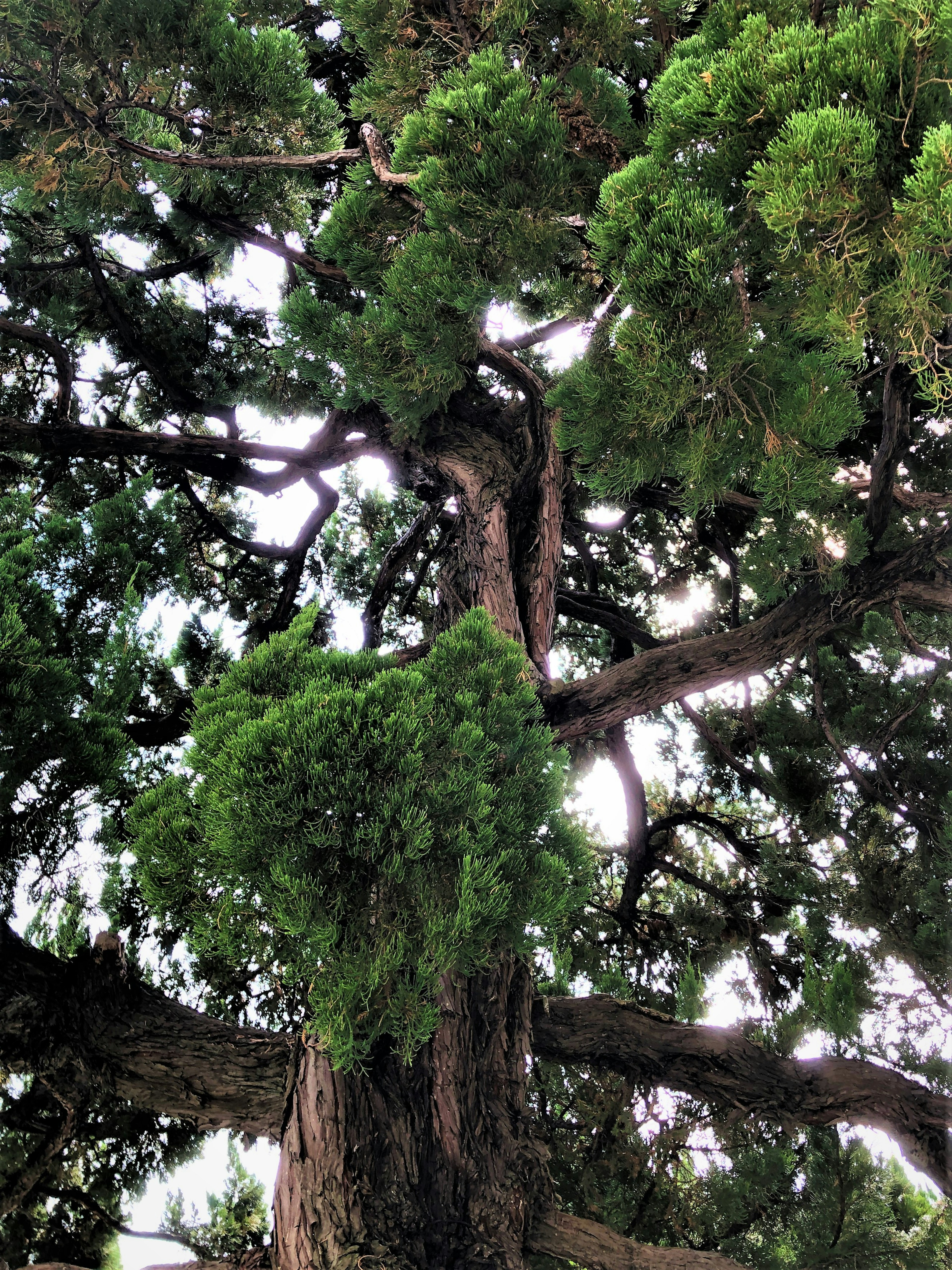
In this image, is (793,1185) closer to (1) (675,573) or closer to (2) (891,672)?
(2) (891,672)

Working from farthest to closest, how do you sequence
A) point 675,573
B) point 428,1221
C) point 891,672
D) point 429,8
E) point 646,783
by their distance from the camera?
point 646,783
point 675,573
point 891,672
point 429,8
point 428,1221

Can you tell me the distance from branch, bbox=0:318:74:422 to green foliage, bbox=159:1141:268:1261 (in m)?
4.03

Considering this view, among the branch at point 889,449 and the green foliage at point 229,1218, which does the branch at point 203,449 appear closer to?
the branch at point 889,449

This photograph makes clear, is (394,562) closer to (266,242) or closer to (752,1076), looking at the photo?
(266,242)

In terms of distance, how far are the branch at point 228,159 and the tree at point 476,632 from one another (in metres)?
0.02

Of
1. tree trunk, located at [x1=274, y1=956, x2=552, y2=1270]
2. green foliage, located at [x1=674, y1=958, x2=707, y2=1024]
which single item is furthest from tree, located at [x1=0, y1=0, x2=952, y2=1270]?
green foliage, located at [x1=674, y1=958, x2=707, y2=1024]

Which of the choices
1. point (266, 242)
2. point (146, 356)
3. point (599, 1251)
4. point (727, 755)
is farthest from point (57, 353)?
point (599, 1251)

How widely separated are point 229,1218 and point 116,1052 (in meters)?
1.92

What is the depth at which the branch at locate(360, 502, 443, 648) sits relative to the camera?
503 cm

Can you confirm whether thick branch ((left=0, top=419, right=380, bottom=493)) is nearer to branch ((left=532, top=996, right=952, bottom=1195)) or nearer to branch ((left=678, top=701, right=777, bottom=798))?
branch ((left=678, top=701, right=777, bottom=798))

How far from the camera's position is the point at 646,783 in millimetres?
7477

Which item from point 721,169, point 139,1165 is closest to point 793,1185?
point 139,1165

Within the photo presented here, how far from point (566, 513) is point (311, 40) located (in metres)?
3.48

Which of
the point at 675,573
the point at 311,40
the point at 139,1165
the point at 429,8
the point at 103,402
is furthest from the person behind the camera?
the point at 675,573
